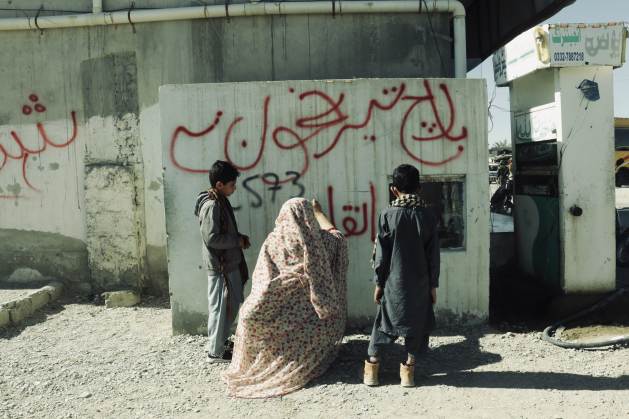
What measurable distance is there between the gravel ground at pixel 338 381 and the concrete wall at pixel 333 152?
0.60 m

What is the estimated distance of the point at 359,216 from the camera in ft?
16.3

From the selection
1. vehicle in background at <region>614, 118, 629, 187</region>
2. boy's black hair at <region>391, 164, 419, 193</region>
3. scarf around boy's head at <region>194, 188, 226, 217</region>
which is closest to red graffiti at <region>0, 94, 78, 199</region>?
scarf around boy's head at <region>194, 188, 226, 217</region>

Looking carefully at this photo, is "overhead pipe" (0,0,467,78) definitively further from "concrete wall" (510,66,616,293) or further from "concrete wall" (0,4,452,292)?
"concrete wall" (510,66,616,293)

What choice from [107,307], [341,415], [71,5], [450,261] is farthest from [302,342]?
[71,5]

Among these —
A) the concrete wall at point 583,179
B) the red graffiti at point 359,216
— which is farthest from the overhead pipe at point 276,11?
the red graffiti at point 359,216

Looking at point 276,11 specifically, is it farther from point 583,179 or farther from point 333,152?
point 583,179

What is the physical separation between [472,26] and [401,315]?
7228mm

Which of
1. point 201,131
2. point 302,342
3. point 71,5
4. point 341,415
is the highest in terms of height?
point 71,5

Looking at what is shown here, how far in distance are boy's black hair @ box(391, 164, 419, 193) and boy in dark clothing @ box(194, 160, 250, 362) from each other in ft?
4.32

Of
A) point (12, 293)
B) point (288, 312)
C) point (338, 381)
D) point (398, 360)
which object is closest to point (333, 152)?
point (288, 312)

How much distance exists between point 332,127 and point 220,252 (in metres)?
1.53

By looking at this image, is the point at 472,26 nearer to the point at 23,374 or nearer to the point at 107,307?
the point at 107,307

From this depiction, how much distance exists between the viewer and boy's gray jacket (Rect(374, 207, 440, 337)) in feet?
12.0

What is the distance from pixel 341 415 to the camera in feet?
11.5
